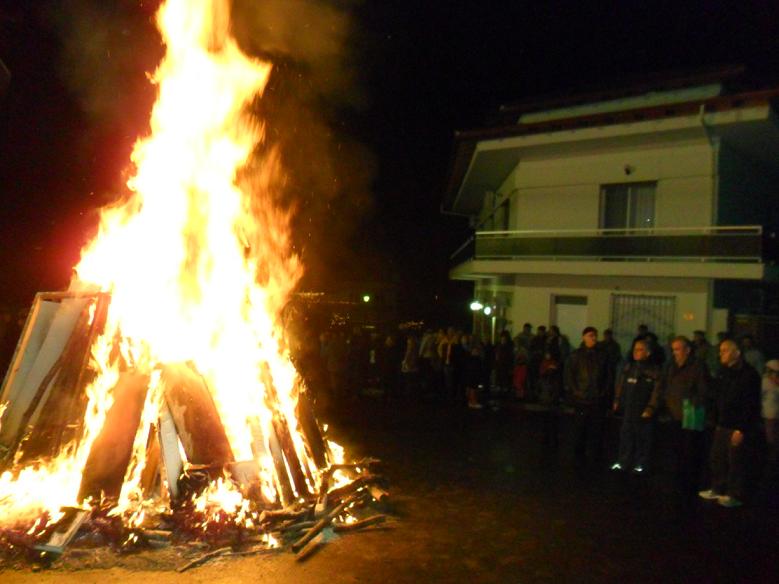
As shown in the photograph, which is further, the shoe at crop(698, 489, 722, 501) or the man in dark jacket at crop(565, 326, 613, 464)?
the man in dark jacket at crop(565, 326, 613, 464)

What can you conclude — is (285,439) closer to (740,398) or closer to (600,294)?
(740,398)

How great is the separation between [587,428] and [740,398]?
2606 mm

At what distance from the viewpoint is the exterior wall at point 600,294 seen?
1667 cm

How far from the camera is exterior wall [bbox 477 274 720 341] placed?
16672 mm

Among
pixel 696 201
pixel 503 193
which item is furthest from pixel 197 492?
pixel 503 193

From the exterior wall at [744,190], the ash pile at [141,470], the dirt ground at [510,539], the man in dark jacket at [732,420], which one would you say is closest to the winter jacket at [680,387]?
the man in dark jacket at [732,420]

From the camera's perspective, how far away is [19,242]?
71.7ft

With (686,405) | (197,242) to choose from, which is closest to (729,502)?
(686,405)

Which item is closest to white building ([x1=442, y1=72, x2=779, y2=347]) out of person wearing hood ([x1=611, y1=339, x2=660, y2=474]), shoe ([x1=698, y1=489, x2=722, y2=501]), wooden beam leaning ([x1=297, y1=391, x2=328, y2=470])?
person wearing hood ([x1=611, y1=339, x2=660, y2=474])

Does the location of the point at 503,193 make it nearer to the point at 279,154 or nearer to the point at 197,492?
the point at 279,154

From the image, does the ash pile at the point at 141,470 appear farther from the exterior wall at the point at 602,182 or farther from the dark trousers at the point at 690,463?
the exterior wall at the point at 602,182

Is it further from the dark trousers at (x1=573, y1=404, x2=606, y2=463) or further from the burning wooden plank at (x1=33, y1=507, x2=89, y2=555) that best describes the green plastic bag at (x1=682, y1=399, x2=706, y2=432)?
the burning wooden plank at (x1=33, y1=507, x2=89, y2=555)

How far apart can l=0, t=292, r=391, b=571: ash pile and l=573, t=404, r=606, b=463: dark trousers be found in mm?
3283

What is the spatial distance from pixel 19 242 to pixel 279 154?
1617cm
